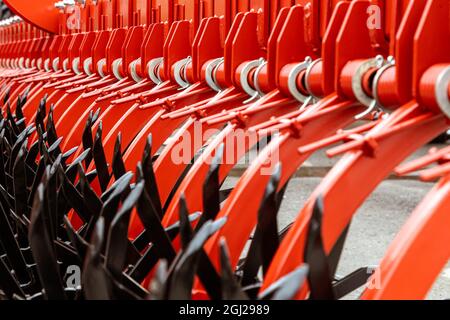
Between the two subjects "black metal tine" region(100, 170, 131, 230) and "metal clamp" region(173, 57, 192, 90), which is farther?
"metal clamp" region(173, 57, 192, 90)

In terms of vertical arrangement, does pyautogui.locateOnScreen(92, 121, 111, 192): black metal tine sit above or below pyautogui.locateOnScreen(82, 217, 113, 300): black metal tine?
below

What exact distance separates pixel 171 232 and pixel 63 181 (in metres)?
0.33

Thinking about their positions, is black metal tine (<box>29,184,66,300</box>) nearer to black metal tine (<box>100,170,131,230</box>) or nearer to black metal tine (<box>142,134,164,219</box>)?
black metal tine (<box>100,170,131,230</box>)

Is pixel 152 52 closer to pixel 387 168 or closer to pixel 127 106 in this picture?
pixel 127 106

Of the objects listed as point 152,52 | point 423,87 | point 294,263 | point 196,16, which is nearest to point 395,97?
point 423,87

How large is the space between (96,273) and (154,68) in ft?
6.97

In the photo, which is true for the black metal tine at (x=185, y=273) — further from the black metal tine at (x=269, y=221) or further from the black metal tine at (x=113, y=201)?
the black metal tine at (x=113, y=201)

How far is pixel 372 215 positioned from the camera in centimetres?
620

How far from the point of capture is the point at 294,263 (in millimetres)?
1438

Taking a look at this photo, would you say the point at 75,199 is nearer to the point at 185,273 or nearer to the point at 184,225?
the point at 184,225

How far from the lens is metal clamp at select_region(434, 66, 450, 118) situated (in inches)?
57.9

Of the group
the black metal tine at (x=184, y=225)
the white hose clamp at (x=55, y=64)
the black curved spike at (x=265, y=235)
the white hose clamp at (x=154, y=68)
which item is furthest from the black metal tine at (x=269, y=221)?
the white hose clamp at (x=55, y=64)

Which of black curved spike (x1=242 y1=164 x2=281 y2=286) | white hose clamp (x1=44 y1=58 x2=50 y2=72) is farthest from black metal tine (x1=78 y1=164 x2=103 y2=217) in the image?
white hose clamp (x1=44 y1=58 x2=50 y2=72)

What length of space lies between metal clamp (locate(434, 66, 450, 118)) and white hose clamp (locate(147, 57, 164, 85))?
1.91m
